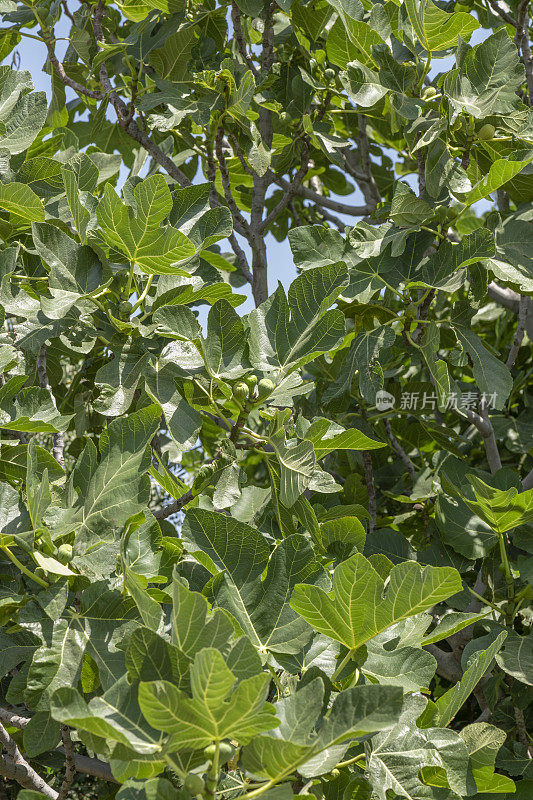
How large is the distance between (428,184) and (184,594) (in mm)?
1322

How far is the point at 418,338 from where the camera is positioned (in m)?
2.06

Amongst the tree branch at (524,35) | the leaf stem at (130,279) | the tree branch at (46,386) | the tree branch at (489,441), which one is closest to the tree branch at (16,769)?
the tree branch at (46,386)

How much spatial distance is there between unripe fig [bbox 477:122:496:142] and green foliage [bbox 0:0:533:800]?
17 mm

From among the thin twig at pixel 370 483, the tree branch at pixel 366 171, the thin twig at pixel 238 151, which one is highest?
the thin twig at pixel 238 151

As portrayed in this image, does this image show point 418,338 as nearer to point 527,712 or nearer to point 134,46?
point 527,712

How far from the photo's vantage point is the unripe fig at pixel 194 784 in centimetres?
90

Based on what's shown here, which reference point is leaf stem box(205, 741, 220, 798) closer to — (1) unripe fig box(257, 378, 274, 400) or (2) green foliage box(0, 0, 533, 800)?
(2) green foliage box(0, 0, 533, 800)

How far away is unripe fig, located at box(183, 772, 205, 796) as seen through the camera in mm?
902

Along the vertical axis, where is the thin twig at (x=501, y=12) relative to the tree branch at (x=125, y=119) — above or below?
above

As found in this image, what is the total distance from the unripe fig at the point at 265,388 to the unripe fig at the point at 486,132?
986mm

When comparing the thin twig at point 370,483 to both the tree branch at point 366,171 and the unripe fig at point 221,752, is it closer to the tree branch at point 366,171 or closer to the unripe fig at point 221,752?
the tree branch at point 366,171

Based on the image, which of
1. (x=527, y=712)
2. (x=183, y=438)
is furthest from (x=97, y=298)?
(x=527, y=712)

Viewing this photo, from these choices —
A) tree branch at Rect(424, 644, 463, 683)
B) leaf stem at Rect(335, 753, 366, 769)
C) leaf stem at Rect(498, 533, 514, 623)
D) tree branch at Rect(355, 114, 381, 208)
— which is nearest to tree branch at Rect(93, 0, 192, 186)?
tree branch at Rect(355, 114, 381, 208)

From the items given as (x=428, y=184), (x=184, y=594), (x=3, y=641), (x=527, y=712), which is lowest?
(x=527, y=712)
